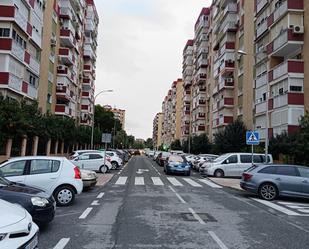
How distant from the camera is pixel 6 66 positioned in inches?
1179

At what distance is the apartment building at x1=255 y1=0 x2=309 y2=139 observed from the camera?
30.5 metres

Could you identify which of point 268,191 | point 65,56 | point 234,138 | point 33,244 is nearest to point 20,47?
point 65,56

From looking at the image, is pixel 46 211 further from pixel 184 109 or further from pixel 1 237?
pixel 184 109

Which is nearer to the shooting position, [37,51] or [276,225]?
[276,225]

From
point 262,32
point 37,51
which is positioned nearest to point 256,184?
point 262,32

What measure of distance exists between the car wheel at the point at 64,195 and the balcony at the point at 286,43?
24.4m

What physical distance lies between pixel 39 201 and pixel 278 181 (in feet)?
34.0

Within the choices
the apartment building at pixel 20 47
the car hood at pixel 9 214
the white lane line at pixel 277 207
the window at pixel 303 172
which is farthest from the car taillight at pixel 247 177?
the apartment building at pixel 20 47

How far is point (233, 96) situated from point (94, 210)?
43247 mm

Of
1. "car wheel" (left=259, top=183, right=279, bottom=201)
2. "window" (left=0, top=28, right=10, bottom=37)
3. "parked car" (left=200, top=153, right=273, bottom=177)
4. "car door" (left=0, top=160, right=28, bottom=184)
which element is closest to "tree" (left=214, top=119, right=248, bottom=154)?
"parked car" (left=200, top=153, right=273, bottom=177)

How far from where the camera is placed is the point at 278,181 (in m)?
15.4

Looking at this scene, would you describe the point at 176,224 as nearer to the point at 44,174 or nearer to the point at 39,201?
the point at 39,201

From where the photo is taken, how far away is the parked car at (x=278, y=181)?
15.1 m

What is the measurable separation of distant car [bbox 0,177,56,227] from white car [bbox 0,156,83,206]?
325cm
